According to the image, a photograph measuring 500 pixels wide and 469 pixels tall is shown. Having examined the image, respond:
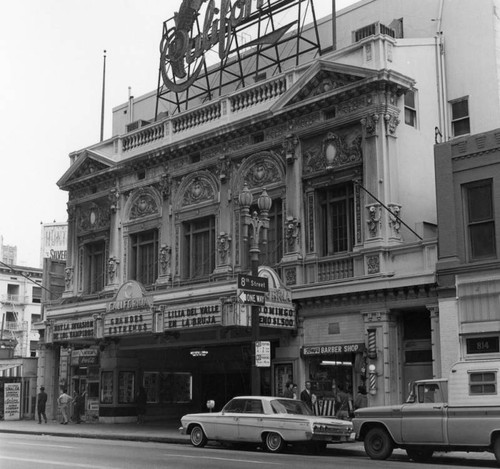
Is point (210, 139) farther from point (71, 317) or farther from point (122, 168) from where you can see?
point (71, 317)

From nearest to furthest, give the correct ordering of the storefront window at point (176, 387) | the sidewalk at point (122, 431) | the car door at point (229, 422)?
the car door at point (229, 422) → the sidewalk at point (122, 431) → the storefront window at point (176, 387)

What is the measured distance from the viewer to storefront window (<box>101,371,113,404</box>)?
3606 centimetres

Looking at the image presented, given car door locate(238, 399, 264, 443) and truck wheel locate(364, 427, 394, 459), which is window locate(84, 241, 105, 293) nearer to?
car door locate(238, 399, 264, 443)

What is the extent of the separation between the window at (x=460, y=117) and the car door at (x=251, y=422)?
44.3 feet

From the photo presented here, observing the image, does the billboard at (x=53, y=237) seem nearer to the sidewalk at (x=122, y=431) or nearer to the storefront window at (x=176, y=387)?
the storefront window at (x=176, y=387)

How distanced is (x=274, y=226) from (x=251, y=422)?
1029 cm

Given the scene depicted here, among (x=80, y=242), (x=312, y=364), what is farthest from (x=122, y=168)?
(x=312, y=364)

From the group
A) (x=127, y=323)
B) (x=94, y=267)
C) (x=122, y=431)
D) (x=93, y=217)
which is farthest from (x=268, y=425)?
(x=93, y=217)

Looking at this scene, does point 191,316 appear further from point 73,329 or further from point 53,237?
point 53,237

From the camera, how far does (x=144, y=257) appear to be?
3544 centimetres

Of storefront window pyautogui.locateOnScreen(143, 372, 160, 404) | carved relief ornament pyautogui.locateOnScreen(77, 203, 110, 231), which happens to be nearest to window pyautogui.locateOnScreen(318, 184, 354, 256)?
carved relief ornament pyautogui.locateOnScreen(77, 203, 110, 231)

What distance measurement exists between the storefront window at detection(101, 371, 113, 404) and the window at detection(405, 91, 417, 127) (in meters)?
17.0

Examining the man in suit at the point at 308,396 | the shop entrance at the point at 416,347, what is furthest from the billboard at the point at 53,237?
the shop entrance at the point at 416,347

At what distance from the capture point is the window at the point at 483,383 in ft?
59.1
